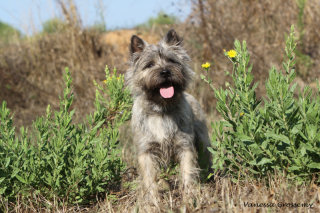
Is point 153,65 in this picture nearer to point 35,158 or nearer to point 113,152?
point 113,152

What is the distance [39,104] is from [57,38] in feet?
8.69

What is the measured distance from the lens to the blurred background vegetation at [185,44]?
363 inches

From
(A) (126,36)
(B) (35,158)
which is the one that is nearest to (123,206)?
(B) (35,158)

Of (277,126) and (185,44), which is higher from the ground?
(185,44)

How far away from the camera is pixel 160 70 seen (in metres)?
4.54

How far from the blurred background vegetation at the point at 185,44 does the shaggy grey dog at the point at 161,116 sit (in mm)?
3164

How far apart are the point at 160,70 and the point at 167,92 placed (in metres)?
0.28

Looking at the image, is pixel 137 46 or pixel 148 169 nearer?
pixel 148 169

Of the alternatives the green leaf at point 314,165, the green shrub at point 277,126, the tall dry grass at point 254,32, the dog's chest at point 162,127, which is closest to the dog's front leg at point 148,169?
the dog's chest at point 162,127

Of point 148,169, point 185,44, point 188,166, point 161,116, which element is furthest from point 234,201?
point 185,44

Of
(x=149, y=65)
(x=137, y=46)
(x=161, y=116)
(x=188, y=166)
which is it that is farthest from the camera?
(x=137, y=46)

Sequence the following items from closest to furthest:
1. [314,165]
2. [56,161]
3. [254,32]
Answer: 1. [314,165]
2. [56,161]
3. [254,32]

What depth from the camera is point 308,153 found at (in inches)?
132

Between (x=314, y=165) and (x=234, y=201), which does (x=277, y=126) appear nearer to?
(x=314, y=165)
